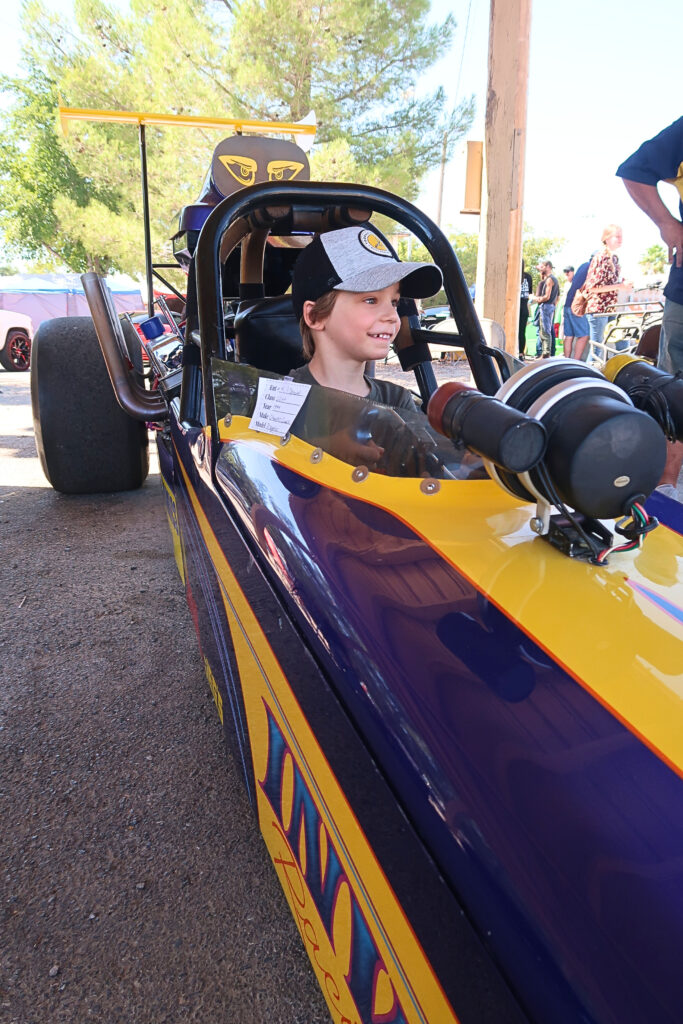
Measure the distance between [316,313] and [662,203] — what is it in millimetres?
1571

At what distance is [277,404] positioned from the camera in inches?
47.5

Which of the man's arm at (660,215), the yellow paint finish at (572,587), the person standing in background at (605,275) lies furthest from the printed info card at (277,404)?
the person standing in background at (605,275)

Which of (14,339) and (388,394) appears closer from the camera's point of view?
(388,394)

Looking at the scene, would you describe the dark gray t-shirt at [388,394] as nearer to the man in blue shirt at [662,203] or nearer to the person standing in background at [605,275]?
the man in blue shirt at [662,203]

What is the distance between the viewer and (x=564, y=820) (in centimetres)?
49

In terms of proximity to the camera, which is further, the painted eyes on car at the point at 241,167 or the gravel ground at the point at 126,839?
the painted eyes on car at the point at 241,167

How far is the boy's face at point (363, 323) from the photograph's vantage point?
164cm

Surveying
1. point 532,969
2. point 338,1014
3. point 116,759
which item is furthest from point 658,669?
point 116,759

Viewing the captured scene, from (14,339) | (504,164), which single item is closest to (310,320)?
(504,164)

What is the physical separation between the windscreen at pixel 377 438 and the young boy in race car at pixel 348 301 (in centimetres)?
53

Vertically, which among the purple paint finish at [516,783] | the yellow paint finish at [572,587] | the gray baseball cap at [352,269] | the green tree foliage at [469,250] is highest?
the green tree foliage at [469,250]

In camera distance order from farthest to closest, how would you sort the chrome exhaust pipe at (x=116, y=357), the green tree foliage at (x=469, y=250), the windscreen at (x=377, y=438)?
the green tree foliage at (x=469, y=250) → the chrome exhaust pipe at (x=116, y=357) → the windscreen at (x=377, y=438)

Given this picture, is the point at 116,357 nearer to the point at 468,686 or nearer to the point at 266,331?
the point at 266,331

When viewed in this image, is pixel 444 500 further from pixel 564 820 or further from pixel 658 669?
pixel 564 820
